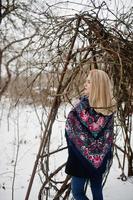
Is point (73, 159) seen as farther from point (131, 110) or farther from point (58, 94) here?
point (131, 110)

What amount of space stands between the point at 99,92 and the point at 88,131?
0.38m

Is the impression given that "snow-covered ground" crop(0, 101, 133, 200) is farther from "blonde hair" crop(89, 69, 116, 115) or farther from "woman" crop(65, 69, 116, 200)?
"blonde hair" crop(89, 69, 116, 115)

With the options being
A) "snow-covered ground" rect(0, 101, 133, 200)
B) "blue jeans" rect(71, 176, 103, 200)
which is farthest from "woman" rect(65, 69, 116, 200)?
"snow-covered ground" rect(0, 101, 133, 200)

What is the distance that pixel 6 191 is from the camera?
4918mm

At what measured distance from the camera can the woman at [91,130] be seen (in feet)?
10.1

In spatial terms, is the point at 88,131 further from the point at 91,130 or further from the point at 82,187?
the point at 82,187

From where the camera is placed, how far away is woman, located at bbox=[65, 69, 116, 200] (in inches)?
121

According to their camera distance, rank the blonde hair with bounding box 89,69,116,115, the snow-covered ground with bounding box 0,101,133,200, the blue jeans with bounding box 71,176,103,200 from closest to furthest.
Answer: the blonde hair with bounding box 89,69,116,115
the blue jeans with bounding box 71,176,103,200
the snow-covered ground with bounding box 0,101,133,200

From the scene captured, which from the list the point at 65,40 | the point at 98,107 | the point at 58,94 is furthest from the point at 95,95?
the point at 65,40

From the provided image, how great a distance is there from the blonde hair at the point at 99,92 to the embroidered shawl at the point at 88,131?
0.08 m

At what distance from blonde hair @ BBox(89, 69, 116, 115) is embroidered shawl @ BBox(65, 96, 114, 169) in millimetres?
76

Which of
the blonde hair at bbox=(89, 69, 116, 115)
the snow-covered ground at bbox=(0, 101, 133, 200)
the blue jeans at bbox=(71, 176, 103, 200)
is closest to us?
the blonde hair at bbox=(89, 69, 116, 115)

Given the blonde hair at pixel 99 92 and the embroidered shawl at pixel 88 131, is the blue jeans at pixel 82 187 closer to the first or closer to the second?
the embroidered shawl at pixel 88 131

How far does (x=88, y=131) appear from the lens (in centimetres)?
316
